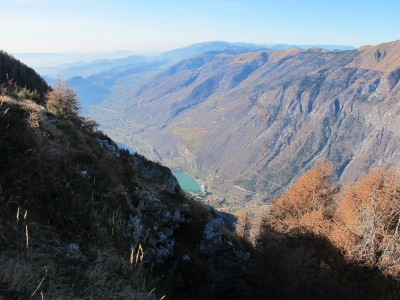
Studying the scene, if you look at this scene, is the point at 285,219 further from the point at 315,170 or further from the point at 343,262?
the point at 343,262

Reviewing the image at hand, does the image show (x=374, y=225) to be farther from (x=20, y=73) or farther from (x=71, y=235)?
(x=20, y=73)

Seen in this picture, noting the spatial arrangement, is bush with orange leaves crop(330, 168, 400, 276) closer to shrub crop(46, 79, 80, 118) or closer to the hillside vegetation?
the hillside vegetation

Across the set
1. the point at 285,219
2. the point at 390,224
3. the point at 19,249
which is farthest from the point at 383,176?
the point at 19,249

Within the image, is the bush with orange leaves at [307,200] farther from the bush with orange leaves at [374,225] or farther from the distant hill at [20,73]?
the distant hill at [20,73]

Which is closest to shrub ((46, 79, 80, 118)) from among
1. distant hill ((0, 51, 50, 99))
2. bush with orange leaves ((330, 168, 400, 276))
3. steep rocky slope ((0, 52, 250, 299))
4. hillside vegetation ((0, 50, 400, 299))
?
hillside vegetation ((0, 50, 400, 299))

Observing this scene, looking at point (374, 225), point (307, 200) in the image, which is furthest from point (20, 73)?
point (374, 225)

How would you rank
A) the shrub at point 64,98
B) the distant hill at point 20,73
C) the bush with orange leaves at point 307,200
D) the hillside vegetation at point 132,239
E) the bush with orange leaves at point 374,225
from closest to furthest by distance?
1. the hillside vegetation at point 132,239
2. the bush with orange leaves at point 374,225
3. the bush with orange leaves at point 307,200
4. the shrub at point 64,98
5. the distant hill at point 20,73

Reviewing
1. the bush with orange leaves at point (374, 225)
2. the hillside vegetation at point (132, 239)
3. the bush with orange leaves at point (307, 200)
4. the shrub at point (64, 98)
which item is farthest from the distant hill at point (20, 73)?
the bush with orange leaves at point (374, 225)
